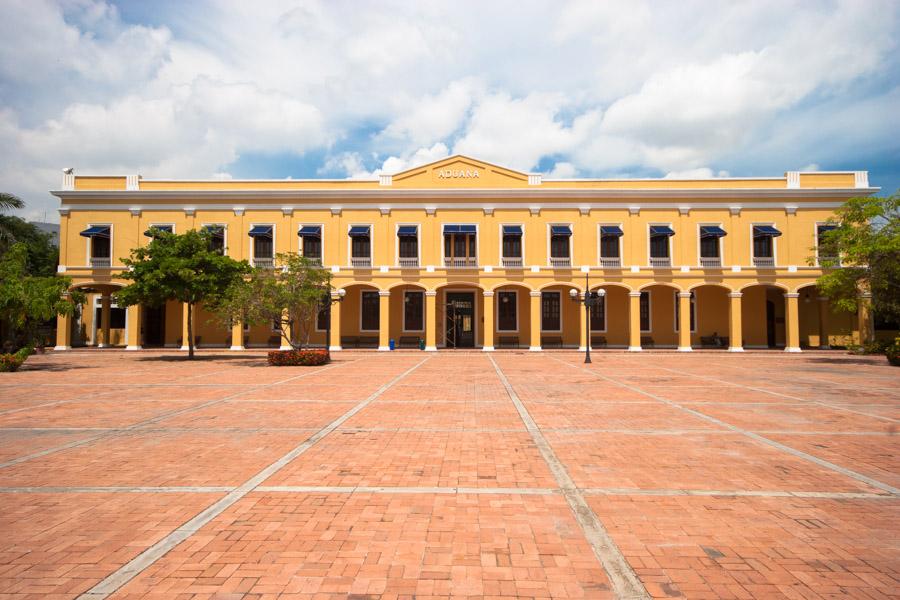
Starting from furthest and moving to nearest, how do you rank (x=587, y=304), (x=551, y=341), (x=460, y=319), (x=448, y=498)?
(x=460, y=319) → (x=551, y=341) → (x=587, y=304) → (x=448, y=498)

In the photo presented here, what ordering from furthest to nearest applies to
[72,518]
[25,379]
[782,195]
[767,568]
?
A: [782,195], [25,379], [72,518], [767,568]

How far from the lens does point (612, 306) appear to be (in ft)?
89.7

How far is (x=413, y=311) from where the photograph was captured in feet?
90.8

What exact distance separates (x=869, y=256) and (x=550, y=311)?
14149 mm

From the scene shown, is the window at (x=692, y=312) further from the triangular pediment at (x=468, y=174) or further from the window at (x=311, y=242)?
the window at (x=311, y=242)

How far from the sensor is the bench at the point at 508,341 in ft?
89.0

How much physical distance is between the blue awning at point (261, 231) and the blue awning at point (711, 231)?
77.4ft

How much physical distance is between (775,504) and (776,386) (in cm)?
934

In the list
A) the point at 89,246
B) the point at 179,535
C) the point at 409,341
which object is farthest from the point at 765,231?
the point at 89,246

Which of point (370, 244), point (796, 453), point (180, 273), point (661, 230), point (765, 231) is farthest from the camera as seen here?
point (370, 244)

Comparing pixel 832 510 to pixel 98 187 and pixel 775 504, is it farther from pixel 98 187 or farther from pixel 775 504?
pixel 98 187

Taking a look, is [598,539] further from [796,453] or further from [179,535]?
[796,453]

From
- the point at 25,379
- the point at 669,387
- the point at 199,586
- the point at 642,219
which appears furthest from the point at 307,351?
the point at 642,219

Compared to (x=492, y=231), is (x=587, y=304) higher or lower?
lower
